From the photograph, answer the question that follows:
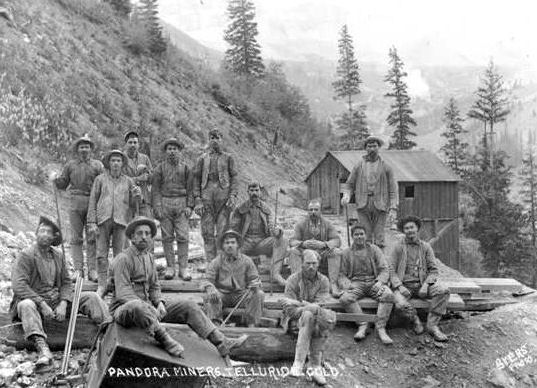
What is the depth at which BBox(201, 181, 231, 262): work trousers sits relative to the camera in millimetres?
9828

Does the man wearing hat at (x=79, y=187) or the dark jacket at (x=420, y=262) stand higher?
the man wearing hat at (x=79, y=187)

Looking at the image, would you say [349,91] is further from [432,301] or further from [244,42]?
[432,301]

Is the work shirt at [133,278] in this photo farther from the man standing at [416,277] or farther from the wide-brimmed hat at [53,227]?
the man standing at [416,277]

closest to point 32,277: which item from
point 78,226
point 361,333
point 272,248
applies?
point 78,226

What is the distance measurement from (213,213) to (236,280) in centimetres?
212

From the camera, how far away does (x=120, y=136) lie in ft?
66.4

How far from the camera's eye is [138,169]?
9.56 meters

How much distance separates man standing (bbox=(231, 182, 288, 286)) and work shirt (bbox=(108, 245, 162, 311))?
2.80m

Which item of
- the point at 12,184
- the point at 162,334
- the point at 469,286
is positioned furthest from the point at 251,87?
the point at 162,334

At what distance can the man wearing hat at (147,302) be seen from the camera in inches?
226

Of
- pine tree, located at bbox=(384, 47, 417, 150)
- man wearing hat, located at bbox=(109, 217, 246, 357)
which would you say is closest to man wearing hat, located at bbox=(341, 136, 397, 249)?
man wearing hat, located at bbox=(109, 217, 246, 357)

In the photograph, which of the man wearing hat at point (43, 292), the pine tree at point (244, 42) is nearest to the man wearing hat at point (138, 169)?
the man wearing hat at point (43, 292)

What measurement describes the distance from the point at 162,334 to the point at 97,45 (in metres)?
24.1

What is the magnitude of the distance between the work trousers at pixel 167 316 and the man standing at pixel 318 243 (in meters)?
2.94
